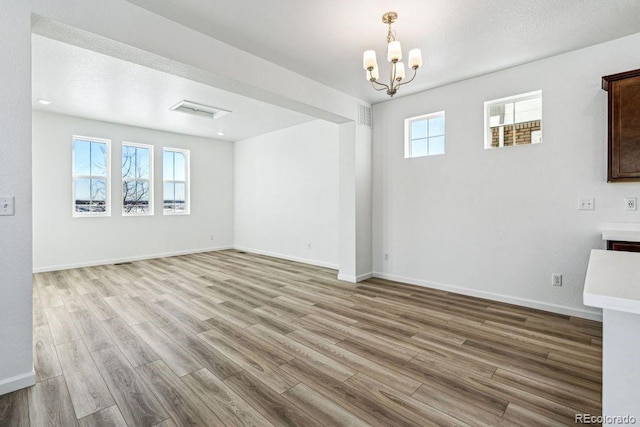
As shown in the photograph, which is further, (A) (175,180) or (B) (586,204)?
(A) (175,180)

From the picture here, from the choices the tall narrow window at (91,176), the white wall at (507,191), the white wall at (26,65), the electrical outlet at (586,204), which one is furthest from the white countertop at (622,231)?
the tall narrow window at (91,176)

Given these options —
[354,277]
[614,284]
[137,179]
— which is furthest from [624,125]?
[137,179]

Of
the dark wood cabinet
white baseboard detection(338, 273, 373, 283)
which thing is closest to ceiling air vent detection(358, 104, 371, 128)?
white baseboard detection(338, 273, 373, 283)

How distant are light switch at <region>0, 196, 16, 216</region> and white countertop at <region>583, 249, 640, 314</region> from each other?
3.05 metres

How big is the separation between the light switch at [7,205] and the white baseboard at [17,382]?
108 cm

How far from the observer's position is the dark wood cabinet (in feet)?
8.91

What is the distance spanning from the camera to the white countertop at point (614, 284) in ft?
3.05

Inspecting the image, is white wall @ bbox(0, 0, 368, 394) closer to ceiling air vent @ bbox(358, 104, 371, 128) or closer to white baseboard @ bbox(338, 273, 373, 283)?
ceiling air vent @ bbox(358, 104, 371, 128)

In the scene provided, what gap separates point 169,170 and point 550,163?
712 centimetres

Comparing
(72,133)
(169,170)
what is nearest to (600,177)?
(169,170)

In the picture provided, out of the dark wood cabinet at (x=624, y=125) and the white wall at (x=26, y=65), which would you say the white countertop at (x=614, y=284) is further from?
the white wall at (x=26, y=65)

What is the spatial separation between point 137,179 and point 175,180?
32.0 inches

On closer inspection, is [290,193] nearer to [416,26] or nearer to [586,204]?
[416,26]

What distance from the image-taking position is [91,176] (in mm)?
5973
